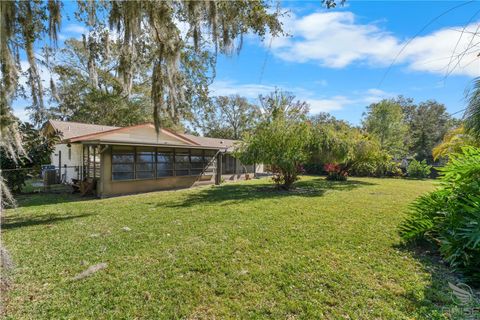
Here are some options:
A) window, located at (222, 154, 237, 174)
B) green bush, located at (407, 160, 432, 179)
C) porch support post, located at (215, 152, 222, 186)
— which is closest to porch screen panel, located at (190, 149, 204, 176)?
porch support post, located at (215, 152, 222, 186)

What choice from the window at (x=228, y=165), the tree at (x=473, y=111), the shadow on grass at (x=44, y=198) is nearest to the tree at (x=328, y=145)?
the window at (x=228, y=165)

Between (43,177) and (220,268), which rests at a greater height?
(43,177)

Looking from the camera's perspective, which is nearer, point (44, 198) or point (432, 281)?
point (432, 281)

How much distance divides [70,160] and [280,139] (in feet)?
38.9

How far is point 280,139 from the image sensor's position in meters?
11.1

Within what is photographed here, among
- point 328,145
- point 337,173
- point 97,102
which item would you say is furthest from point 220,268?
point 97,102

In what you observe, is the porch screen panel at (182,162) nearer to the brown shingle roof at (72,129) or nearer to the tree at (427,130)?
the brown shingle roof at (72,129)

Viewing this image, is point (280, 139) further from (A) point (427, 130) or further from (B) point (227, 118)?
(A) point (427, 130)

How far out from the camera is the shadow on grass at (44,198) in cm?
888

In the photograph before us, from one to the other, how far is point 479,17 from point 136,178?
1201cm

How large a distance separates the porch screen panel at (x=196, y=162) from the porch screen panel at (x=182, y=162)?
1.01 feet

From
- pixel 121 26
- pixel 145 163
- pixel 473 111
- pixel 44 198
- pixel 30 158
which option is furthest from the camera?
pixel 145 163

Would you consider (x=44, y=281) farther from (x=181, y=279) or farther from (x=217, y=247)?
(x=217, y=247)
